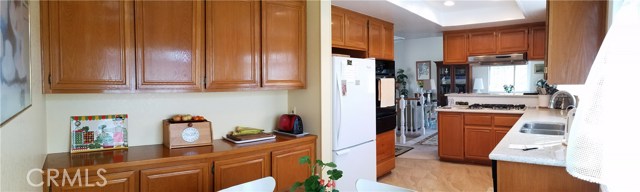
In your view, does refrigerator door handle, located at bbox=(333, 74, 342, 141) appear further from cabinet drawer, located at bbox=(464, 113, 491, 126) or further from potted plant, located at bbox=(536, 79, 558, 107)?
potted plant, located at bbox=(536, 79, 558, 107)

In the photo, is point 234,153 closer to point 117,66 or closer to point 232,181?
point 232,181

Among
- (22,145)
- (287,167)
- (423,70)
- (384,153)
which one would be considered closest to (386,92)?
(384,153)

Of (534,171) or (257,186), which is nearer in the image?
(257,186)

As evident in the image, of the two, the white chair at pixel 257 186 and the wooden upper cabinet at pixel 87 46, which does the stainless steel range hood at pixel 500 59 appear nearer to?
the white chair at pixel 257 186

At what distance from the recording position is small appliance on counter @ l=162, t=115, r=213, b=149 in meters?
2.47

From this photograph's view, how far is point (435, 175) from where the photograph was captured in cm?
445

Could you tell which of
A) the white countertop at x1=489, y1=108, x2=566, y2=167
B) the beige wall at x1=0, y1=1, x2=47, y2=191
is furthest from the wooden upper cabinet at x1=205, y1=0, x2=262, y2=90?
the white countertop at x1=489, y1=108, x2=566, y2=167

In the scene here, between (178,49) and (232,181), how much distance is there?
95cm

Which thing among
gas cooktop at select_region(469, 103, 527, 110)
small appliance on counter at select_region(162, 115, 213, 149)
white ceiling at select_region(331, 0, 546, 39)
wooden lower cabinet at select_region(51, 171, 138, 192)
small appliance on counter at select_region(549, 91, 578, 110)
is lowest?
wooden lower cabinet at select_region(51, 171, 138, 192)

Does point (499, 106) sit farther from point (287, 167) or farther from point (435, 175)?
point (287, 167)

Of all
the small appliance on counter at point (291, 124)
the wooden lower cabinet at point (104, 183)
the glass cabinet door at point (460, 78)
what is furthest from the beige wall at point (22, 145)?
the glass cabinet door at point (460, 78)

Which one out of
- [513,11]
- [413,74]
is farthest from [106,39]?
[413,74]

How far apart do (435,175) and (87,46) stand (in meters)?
3.81

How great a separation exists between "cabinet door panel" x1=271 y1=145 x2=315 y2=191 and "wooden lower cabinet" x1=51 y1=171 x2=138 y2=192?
945 millimetres
